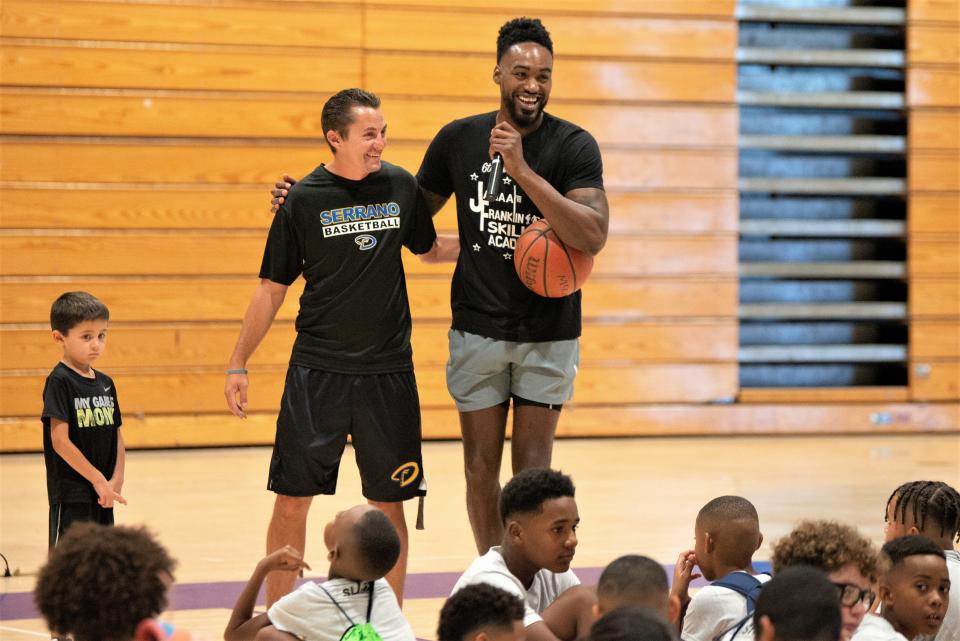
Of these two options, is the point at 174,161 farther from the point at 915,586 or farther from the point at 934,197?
the point at 915,586

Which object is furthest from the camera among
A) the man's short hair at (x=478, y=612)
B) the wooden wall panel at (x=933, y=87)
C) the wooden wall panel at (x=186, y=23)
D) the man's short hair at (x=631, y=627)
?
the wooden wall panel at (x=933, y=87)

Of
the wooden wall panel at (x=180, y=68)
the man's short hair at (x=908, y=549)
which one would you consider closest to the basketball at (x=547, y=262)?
the man's short hair at (x=908, y=549)

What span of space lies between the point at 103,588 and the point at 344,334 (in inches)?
86.3

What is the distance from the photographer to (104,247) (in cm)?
956

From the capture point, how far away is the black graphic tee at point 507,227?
459 centimetres

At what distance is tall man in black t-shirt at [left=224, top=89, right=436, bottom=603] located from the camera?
4348mm

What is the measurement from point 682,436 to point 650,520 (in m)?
4.03

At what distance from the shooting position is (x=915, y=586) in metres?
3.18

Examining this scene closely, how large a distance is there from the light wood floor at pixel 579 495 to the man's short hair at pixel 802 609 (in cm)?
209

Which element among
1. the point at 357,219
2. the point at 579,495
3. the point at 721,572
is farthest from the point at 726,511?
the point at 579,495

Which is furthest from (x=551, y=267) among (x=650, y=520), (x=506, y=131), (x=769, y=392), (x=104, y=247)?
(x=769, y=392)

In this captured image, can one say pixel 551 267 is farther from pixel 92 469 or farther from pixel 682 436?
pixel 682 436

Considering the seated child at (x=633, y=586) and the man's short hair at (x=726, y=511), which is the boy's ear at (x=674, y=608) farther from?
the seated child at (x=633, y=586)

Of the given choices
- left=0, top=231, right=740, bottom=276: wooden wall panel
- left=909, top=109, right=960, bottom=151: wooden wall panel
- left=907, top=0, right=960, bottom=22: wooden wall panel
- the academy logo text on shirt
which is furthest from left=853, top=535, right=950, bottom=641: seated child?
left=907, top=0, right=960, bottom=22: wooden wall panel
